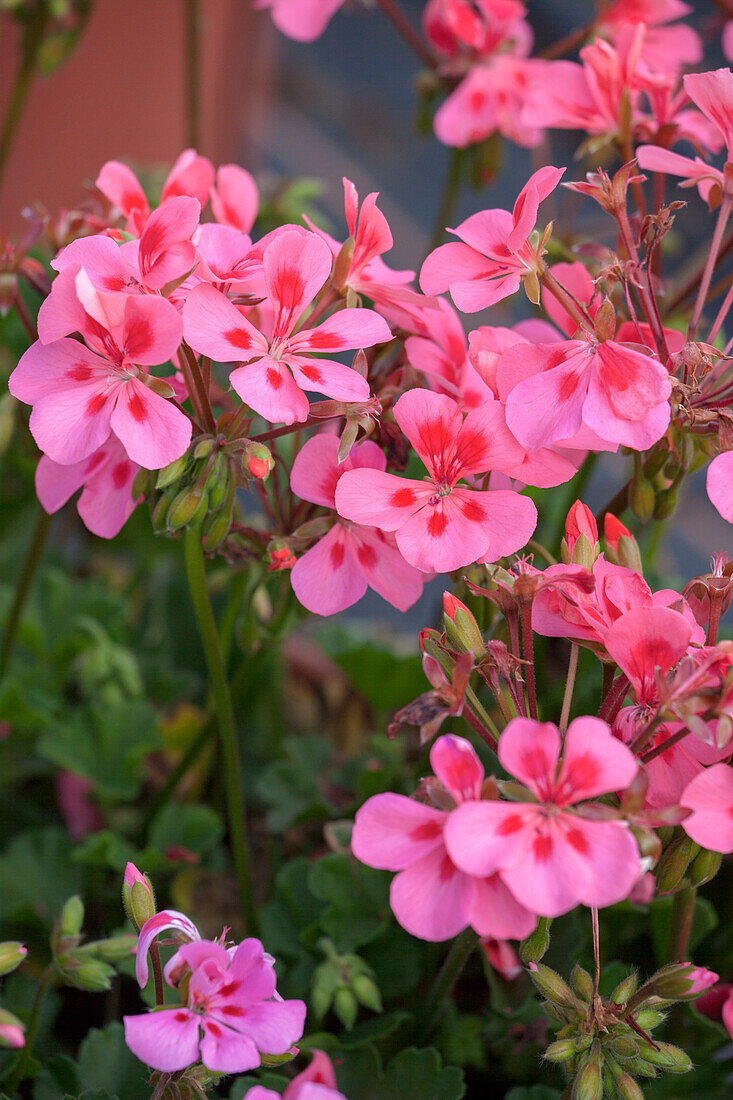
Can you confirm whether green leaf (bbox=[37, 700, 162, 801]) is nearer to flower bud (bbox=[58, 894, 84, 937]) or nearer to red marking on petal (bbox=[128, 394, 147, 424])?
flower bud (bbox=[58, 894, 84, 937])

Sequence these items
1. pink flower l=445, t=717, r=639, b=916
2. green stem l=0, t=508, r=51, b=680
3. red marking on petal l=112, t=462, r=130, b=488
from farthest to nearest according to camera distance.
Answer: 1. green stem l=0, t=508, r=51, b=680
2. red marking on petal l=112, t=462, r=130, b=488
3. pink flower l=445, t=717, r=639, b=916

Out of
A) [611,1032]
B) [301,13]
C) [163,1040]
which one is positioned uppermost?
[301,13]

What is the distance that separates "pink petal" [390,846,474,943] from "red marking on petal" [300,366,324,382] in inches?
8.8

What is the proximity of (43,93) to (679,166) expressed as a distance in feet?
6.44

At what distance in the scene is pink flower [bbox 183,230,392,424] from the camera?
1.56ft

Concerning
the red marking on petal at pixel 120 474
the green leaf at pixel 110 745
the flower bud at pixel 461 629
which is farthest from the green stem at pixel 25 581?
the flower bud at pixel 461 629

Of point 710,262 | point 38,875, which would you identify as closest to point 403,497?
point 710,262

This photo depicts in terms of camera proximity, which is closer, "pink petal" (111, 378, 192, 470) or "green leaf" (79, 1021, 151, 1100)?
"pink petal" (111, 378, 192, 470)

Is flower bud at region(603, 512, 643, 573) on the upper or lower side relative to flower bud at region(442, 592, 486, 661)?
lower

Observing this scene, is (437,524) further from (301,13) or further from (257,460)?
(301,13)

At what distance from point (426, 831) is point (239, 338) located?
0.24 metres

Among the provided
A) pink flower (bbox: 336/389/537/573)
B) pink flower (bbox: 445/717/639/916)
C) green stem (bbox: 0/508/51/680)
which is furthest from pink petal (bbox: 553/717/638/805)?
green stem (bbox: 0/508/51/680)

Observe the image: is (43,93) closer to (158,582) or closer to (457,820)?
(158,582)

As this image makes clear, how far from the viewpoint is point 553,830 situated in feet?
1.31
